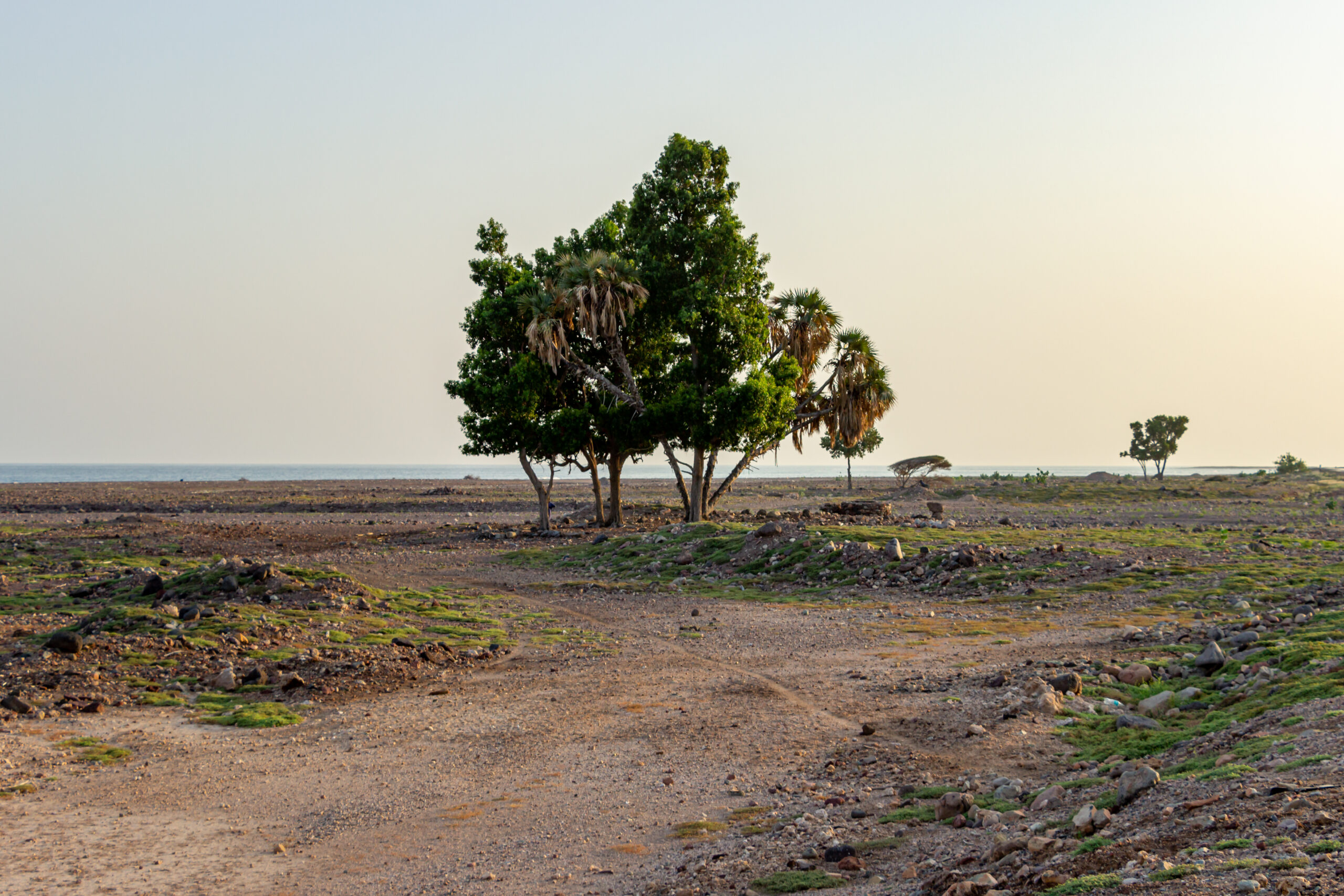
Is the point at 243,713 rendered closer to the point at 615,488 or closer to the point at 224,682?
the point at 224,682

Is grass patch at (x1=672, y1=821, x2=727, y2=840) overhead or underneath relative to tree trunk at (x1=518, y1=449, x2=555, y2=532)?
underneath

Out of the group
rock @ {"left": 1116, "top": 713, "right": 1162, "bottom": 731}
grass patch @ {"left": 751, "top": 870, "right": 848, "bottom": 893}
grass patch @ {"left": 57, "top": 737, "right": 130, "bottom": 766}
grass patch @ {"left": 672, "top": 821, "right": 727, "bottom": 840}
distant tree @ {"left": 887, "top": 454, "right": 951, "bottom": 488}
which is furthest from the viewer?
distant tree @ {"left": 887, "top": 454, "right": 951, "bottom": 488}

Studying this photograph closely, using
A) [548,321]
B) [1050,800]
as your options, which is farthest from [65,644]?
[548,321]

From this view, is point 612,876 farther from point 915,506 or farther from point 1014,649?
point 915,506

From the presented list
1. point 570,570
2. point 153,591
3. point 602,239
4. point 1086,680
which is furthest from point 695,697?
point 602,239

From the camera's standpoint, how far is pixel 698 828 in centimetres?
710

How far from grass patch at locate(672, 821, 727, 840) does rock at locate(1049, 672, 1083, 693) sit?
4582mm

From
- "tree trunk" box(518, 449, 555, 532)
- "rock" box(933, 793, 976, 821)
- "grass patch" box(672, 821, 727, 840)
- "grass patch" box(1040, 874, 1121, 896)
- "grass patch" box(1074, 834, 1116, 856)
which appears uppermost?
"tree trunk" box(518, 449, 555, 532)

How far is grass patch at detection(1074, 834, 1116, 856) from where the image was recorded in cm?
516

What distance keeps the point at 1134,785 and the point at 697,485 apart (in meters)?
27.9

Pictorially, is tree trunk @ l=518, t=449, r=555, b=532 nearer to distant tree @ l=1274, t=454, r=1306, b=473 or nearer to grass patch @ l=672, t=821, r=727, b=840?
grass patch @ l=672, t=821, r=727, b=840

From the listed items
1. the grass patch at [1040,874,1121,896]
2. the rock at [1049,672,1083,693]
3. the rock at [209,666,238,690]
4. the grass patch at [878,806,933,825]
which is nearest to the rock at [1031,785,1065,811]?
the grass patch at [878,806,933,825]

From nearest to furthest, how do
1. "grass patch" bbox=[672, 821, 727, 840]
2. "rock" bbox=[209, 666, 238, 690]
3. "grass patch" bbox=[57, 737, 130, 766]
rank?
"grass patch" bbox=[672, 821, 727, 840] → "grass patch" bbox=[57, 737, 130, 766] → "rock" bbox=[209, 666, 238, 690]

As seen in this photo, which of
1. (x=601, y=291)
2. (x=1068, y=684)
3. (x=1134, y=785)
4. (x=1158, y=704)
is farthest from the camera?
(x=601, y=291)
